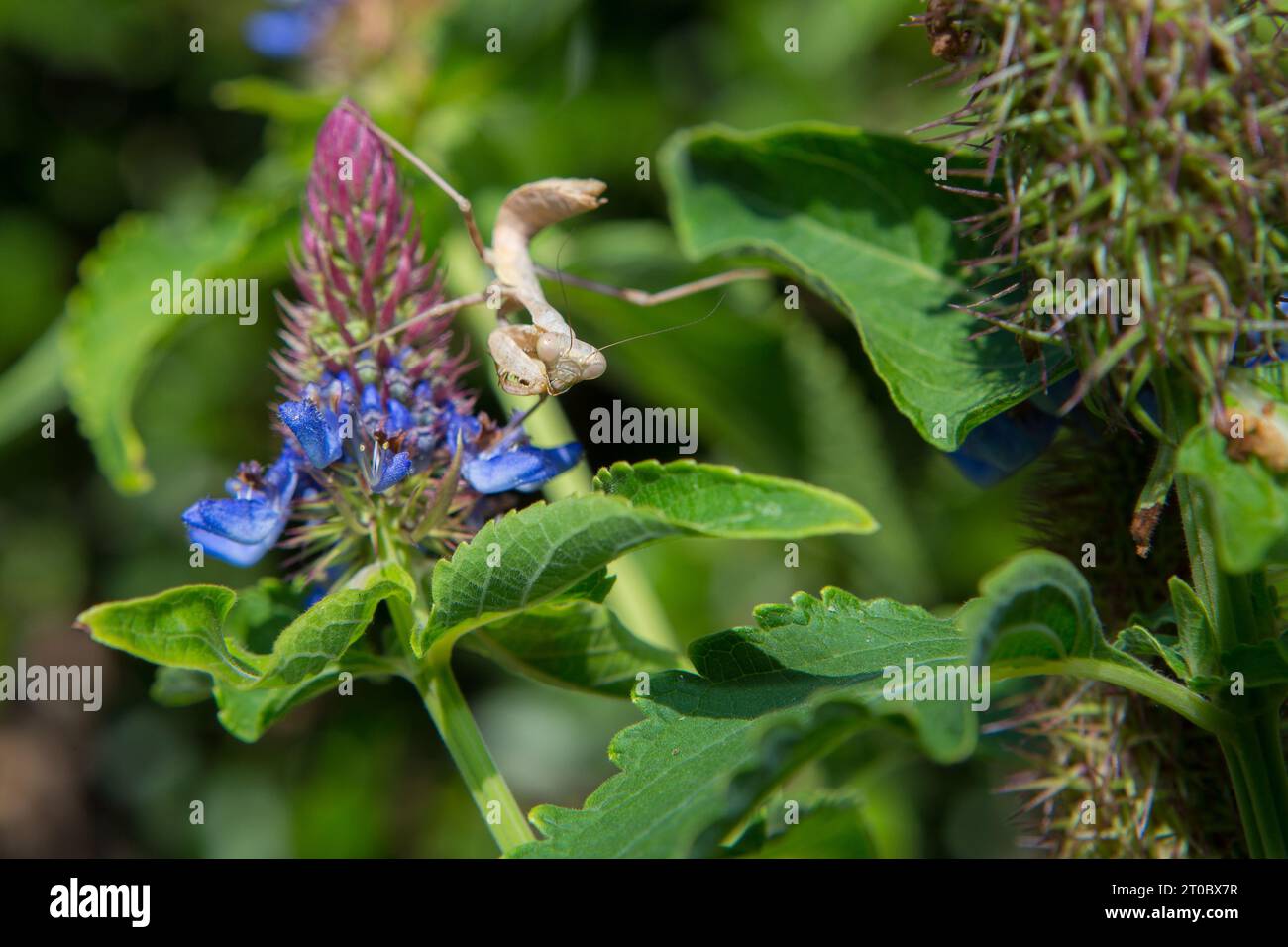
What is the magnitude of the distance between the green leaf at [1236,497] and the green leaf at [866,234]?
356 millimetres

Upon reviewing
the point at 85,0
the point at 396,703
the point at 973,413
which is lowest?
the point at 396,703

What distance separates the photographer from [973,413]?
65.4 inches

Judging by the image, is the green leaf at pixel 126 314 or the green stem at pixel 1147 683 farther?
the green leaf at pixel 126 314

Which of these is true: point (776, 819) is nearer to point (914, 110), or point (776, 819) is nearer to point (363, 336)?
point (363, 336)

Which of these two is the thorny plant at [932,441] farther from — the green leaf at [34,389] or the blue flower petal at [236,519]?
the green leaf at [34,389]

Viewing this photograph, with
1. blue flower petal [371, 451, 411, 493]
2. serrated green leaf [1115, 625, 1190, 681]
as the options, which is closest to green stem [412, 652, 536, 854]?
blue flower petal [371, 451, 411, 493]

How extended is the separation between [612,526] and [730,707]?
13.5 inches

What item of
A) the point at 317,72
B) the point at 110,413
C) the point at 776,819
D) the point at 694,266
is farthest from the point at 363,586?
the point at 317,72

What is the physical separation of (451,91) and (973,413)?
230 centimetres

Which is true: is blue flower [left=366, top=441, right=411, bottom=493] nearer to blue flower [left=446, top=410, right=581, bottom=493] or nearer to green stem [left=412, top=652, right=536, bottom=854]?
blue flower [left=446, top=410, right=581, bottom=493]

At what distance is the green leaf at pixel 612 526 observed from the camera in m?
1.44

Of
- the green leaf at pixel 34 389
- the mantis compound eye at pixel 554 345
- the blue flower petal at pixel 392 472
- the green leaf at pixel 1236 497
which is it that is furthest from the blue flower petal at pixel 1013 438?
the green leaf at pixel 34 389

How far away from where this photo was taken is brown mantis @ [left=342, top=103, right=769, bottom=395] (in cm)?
202
